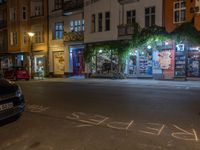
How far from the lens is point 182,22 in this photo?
66.1 feet

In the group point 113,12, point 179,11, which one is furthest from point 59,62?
point 179,11

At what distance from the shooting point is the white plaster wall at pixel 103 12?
78.3 feet

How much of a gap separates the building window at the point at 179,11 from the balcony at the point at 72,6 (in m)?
10.1

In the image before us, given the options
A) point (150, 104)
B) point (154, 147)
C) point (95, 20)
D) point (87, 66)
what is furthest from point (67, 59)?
point (154, 147)

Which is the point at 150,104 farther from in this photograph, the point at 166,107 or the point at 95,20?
the point at 95,20

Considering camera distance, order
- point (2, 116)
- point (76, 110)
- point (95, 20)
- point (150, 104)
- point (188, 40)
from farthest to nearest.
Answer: point (95, 20) → point (188, 40) → point (150, 104) → point (76, 110) → point (2, 116)

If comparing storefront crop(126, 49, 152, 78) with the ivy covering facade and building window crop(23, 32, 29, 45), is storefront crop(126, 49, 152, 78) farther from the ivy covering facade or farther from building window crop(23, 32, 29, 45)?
building window crop(23, 32, 29, 45)

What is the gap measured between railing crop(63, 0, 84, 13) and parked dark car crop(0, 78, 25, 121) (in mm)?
21029

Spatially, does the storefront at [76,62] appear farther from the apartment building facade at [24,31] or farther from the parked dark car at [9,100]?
the parked dark car at [9,100]

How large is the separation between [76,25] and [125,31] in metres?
6.89

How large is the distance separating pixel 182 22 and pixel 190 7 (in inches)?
50.3

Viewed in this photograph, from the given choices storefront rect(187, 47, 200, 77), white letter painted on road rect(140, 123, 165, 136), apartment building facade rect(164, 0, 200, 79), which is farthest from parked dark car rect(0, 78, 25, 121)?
storefront rect(187, 47, 200, 77)

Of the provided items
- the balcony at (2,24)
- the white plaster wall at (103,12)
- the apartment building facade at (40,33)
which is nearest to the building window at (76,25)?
the white plaster wall at (103,12)

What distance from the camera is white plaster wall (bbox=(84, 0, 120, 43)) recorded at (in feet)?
78.3
